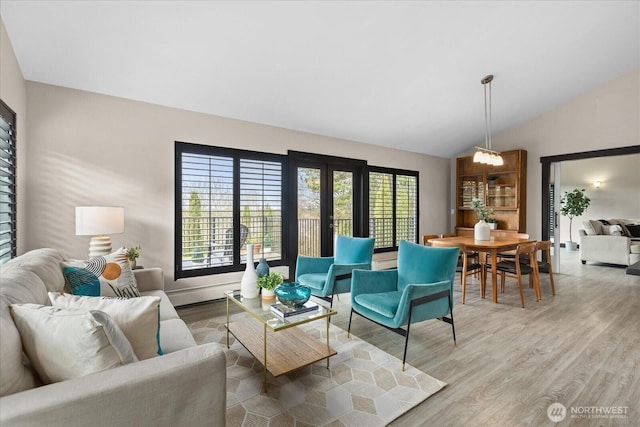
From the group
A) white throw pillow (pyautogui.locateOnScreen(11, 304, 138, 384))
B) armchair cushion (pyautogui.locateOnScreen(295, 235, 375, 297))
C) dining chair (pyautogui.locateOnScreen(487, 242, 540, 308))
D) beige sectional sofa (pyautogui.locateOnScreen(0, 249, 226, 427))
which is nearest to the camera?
beige sectional sofa (pyautogui.locateOnScreen(0, 249, 226, 427))

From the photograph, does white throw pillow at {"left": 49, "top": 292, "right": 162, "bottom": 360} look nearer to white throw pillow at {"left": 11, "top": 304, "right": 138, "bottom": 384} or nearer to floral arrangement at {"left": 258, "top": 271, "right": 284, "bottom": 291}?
white throw pillow at {"left": 11, "top": 304, "right": 138, "bottom": 384}

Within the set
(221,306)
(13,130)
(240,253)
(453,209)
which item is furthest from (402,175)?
(13,130)

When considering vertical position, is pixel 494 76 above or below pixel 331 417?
above

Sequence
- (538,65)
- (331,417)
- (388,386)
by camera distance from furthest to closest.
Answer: (538,65) < (388,386) < (331,417)

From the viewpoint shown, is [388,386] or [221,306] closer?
[388,386]

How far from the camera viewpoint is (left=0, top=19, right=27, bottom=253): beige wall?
2303 millimetres

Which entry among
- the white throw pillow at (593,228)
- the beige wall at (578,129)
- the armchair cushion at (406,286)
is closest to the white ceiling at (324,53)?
the beige wall at (578,129)

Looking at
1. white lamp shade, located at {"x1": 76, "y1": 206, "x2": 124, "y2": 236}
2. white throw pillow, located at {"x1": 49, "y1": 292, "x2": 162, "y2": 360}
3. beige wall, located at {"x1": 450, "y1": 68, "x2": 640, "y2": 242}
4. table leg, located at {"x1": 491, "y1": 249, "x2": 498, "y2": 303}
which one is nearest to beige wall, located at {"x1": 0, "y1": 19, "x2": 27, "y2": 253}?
white lamp shade, located at {"x1": 76, "y1": 206, "x2": 124, "y2": 236}

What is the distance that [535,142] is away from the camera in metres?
5.64

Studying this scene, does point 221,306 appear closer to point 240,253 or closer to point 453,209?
point 240,253

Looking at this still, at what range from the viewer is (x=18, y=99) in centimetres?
265

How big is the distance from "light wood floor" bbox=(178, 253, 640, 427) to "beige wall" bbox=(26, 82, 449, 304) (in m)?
0.99

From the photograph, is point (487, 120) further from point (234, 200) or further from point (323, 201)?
point (234, 200)

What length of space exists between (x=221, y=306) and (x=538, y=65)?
17.1 feet
